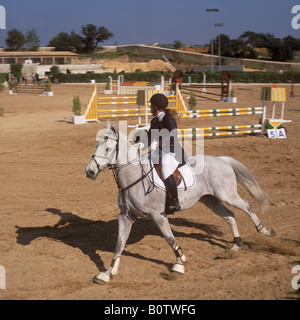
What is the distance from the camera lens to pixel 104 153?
480 cm

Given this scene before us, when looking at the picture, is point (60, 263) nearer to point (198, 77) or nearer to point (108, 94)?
point (108, 94)

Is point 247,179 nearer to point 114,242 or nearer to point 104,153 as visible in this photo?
point 114,242

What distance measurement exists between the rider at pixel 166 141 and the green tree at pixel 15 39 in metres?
97.9

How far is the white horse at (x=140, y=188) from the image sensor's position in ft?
15.9

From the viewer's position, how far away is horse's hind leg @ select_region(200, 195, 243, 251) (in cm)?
571

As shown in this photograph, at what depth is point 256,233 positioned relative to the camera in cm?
632

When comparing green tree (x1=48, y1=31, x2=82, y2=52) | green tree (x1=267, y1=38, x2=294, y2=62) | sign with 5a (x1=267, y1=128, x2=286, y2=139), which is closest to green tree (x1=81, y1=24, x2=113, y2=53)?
green tree (x1=48, y1=31, x2=82, y2=52)

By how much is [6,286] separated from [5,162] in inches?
278

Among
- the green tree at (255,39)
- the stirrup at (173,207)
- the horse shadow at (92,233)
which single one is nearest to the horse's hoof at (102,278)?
the horse shadow at (92,233)

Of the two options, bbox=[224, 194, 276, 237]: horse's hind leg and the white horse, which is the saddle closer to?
the white horse

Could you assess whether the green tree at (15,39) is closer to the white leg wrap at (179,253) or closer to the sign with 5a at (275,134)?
the sign with 5a at (275,134)

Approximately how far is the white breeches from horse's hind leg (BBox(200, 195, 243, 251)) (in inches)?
41.5
